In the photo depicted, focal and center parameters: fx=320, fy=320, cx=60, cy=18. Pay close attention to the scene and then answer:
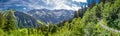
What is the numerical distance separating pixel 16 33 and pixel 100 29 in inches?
818

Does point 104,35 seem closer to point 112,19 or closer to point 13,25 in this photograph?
point 112,19

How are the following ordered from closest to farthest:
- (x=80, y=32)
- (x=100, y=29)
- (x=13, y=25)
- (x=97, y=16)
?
(x=100, y=29) < (x=80, y=32) < (x=97, y=16) < (x=13, y=25)

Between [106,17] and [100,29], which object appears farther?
[106,17]

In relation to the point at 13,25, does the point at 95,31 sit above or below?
above

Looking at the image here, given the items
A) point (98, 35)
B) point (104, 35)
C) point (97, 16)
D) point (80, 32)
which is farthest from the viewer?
point (97, 16)

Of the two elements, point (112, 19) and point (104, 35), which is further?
point (112, 19)

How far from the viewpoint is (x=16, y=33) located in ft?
221

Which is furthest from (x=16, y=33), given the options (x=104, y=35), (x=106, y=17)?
(x=104, y=35)

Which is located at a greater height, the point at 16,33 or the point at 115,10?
the point at 115,10

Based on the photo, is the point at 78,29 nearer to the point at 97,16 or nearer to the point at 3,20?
the point at 97,16

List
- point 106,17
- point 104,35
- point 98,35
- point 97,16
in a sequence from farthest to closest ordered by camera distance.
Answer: point 97,16
point 106,17
point 98,35
point 104,35

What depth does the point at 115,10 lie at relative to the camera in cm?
6731

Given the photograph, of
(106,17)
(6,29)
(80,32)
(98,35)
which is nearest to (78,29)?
(80,32)

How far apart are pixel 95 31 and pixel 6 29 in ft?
108
